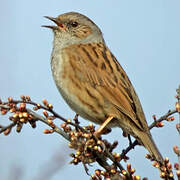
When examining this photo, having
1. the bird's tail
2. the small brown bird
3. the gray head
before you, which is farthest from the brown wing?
the gray head

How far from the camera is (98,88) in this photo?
3916 mm

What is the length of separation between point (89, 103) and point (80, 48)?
0.81 m

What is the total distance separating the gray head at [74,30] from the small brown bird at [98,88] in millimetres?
222

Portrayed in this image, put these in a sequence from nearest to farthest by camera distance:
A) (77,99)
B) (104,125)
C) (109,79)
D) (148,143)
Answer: (148,143) < (104,125) < (77,99) < (109,79)

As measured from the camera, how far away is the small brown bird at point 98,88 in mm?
3778

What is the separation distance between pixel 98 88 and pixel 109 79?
18 centimetres

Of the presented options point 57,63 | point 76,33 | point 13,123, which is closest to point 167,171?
point 13,123

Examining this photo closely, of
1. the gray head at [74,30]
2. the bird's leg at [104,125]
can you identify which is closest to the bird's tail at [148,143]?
the bird's leg at [104,125]

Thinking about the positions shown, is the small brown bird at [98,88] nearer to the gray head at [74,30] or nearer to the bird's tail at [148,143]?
the bird's tail at [148,143]

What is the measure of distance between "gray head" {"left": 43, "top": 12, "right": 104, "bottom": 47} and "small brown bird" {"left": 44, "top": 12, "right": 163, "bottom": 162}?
0.22m

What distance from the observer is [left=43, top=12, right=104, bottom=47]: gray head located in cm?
454

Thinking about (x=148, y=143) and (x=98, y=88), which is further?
(x=98, y=88)

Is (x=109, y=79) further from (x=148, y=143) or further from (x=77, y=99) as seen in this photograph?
(x=148, y=143)

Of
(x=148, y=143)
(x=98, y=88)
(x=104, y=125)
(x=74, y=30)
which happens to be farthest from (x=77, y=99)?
(x=74, y=30)
